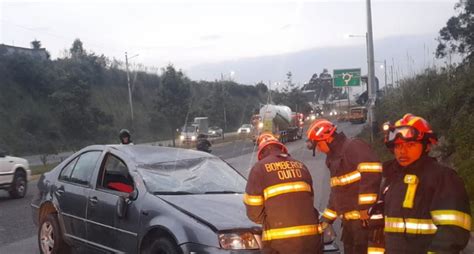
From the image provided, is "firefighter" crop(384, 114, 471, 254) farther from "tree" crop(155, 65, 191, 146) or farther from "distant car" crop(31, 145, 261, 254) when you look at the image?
"tree" crop(155, 65, 191, 146)

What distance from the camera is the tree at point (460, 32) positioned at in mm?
34906

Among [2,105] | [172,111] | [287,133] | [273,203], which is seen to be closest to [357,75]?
[287,133]

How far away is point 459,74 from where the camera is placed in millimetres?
15141

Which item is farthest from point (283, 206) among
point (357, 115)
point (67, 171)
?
point (357, 115)

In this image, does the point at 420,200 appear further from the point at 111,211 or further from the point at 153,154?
the point at 153,154

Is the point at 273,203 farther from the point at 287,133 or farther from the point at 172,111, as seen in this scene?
the point at 172,111

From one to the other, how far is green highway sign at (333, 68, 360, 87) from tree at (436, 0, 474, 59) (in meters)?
5.99

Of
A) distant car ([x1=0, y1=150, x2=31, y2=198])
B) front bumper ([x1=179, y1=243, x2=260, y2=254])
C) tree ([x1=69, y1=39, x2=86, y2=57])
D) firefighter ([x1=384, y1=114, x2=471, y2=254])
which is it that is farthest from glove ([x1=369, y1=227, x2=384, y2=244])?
tree ([x1=69, y1=39, x2=86, y2=57])

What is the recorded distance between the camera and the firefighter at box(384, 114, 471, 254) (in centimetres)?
292

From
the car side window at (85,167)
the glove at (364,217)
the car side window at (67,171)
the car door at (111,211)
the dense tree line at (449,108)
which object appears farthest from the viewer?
the dense tree line at (449,108)

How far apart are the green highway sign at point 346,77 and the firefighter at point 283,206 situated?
3396 centimetres

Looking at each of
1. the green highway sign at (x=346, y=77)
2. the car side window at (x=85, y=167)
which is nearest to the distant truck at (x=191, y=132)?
the green highway sign at (x=346, y=77)

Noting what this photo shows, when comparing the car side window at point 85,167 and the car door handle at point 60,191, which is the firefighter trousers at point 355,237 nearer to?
the car side window at point 85,167

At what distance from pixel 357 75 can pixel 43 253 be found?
1327 inches
